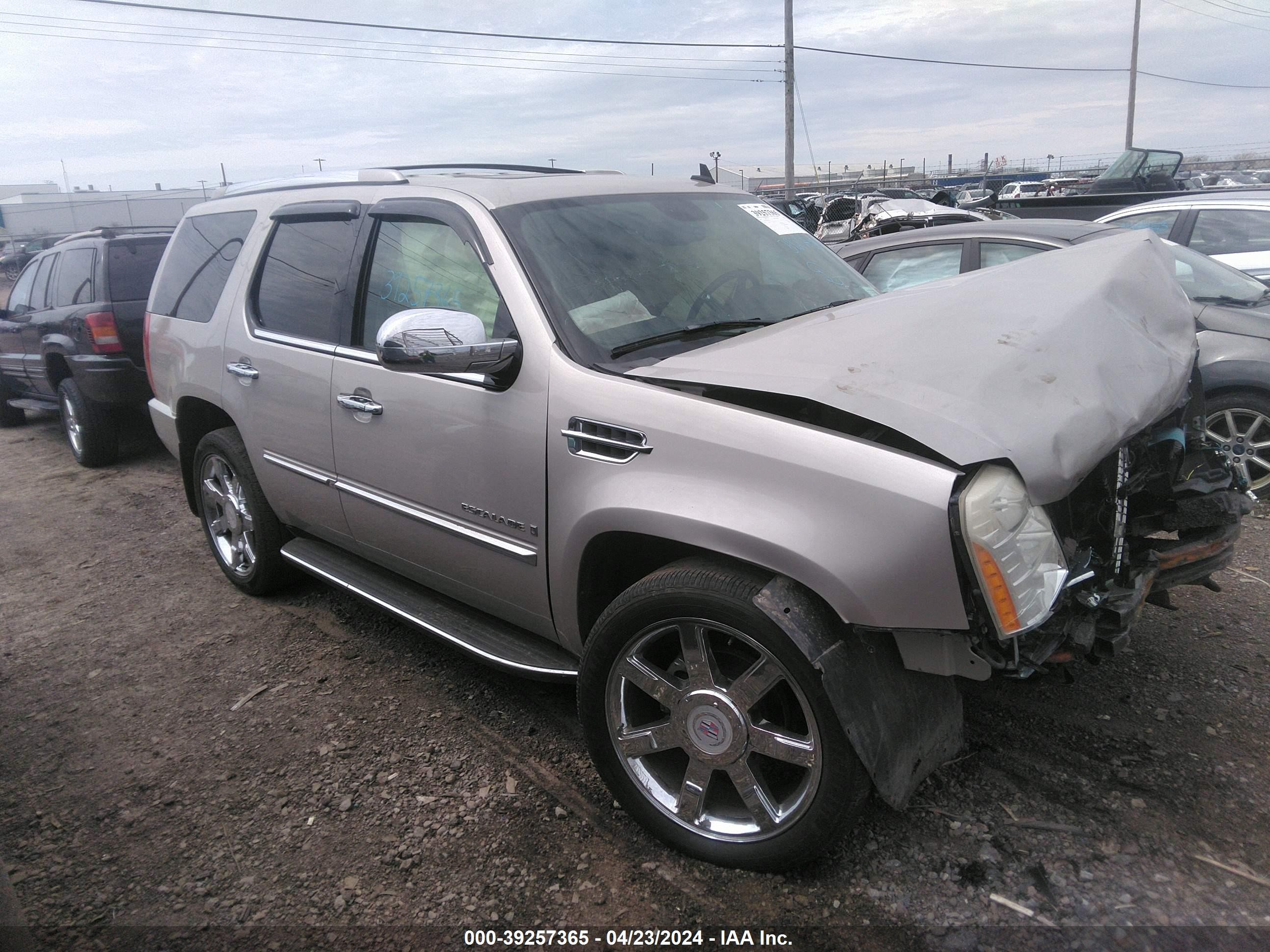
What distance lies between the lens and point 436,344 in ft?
8.38

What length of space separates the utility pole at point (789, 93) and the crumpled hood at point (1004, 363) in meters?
23.7

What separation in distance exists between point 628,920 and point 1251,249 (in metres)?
7.16

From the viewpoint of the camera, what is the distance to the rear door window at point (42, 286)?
8.14m

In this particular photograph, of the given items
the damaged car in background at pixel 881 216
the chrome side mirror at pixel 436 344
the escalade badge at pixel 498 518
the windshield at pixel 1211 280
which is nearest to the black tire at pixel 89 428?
the escalade badge at pixel 498 518

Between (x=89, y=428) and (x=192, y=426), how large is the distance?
3.46 m

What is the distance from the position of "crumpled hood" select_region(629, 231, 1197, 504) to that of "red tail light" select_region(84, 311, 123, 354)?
6.31 metres

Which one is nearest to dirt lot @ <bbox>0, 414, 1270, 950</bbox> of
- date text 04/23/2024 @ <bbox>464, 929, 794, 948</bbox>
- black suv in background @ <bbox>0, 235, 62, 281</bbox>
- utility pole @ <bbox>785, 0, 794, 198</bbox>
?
date text 04/23/2024 @ <bbox>464, 929, 794, 948</bbox>

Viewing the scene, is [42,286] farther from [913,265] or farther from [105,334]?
[913,265]

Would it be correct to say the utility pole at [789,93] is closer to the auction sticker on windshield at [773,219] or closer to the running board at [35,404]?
the running board at [35,404]

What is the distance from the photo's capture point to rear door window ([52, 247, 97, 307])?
741cm

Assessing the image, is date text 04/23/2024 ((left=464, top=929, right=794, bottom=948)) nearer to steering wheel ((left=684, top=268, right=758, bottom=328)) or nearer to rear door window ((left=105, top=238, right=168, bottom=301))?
steering wheel ((left=684, top=268, right=758, bottom=328))

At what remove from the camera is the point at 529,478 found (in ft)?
8.96

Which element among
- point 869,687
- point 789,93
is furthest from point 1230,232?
point 789,93

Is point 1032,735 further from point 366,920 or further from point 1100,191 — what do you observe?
point 1100,191
